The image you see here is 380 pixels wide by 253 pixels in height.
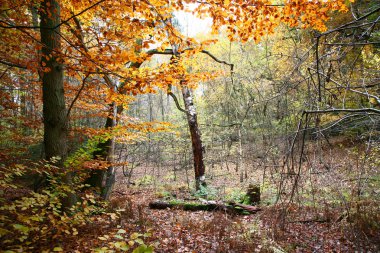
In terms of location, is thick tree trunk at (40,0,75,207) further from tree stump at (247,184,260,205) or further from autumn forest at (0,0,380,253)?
tree stump at (247,184,260,205)

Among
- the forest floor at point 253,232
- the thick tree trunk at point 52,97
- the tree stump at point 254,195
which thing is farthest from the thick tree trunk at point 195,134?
the thick tree trunk at point 52,97

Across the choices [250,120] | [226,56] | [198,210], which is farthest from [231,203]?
[226,56]

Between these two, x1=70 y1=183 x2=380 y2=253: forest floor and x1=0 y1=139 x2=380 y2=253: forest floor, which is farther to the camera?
x1=70 y1=183 x2=380 y2=253: forest floor

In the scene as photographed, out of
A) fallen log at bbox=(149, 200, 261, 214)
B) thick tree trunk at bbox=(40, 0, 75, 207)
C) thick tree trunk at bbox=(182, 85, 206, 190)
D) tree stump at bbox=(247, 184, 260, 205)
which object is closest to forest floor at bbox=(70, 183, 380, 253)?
fallen log at bbox=(149, 200, 261, 214)

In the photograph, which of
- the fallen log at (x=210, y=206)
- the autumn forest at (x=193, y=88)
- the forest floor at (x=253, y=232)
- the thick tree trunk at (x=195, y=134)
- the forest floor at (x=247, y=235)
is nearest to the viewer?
the autumn forest at (x=193, y=88)

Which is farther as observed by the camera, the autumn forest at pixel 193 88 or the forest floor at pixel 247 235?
the forest floor at pixel 247 235

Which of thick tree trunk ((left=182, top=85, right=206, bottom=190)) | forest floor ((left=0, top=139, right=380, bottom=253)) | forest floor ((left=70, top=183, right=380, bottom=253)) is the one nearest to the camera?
forest floor ((left=0, top=139, right=380, bottom=253))

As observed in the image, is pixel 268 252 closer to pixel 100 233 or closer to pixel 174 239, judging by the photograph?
pixel 174 239

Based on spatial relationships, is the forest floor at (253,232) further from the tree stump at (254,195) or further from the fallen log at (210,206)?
the tree stump at (254,195)

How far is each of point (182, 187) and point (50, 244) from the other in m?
8.18

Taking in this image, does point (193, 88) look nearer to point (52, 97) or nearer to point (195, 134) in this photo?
point (52, 97)

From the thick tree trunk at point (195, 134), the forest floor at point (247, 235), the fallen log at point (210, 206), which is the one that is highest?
the thick tree trunk at point (195, 134)

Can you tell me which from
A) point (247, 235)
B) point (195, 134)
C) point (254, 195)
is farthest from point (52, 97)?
point (254, 195)

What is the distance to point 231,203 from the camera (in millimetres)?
7133
